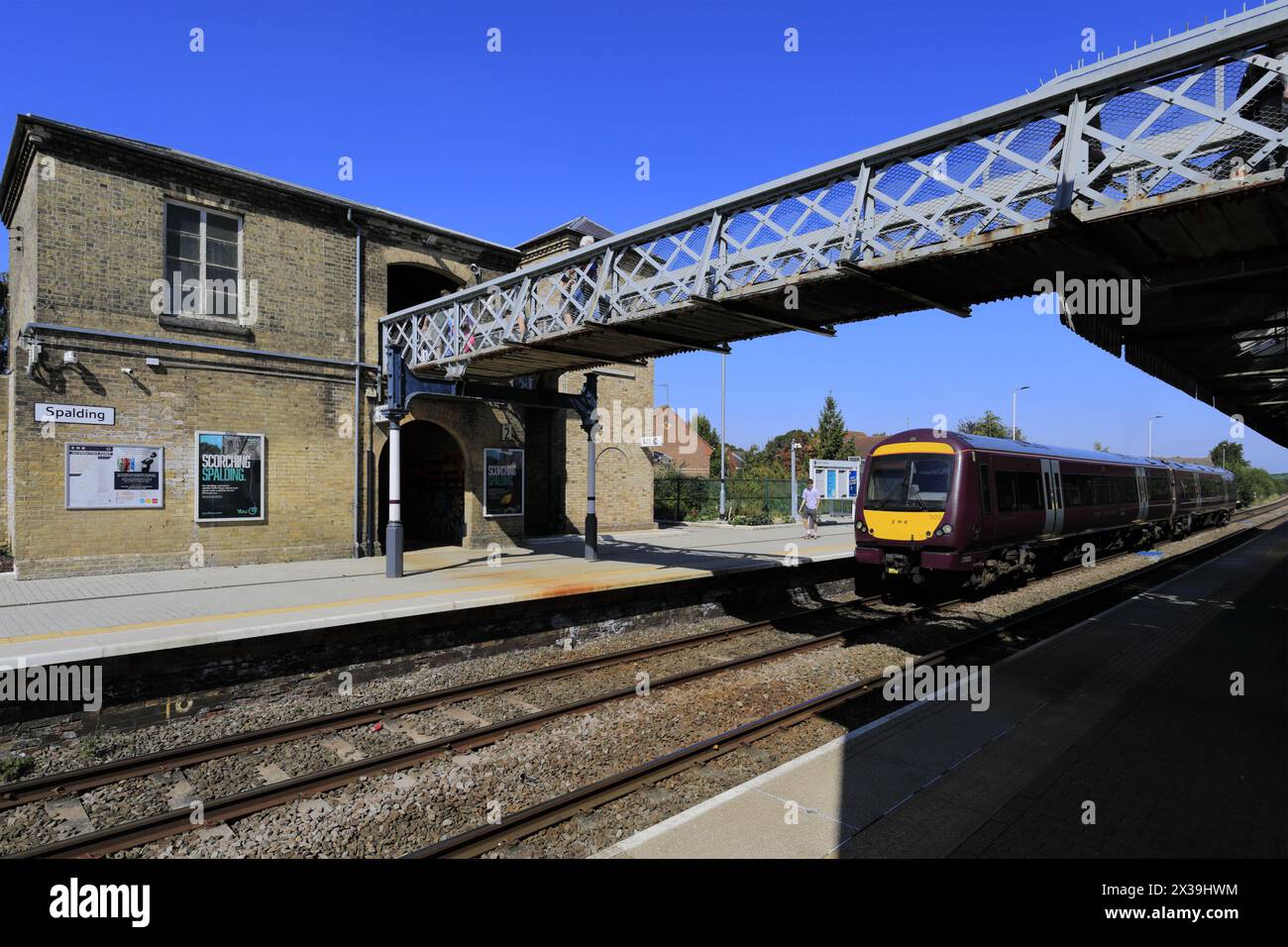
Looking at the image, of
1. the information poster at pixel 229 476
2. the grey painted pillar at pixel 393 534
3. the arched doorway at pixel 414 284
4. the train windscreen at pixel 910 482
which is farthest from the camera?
the arched doorway at pixel 414 284

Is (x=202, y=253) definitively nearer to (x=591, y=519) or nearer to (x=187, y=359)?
(x=187, y=359)

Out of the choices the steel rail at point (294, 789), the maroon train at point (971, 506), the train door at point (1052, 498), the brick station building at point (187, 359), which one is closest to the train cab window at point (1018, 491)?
the maroon train at point (971, 506)

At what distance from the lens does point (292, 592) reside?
10.4 metres

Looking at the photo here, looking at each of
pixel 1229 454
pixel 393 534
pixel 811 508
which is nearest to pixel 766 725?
pixel 393 534

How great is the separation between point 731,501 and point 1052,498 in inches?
604

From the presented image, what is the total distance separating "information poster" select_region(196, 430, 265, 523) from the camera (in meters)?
13.0

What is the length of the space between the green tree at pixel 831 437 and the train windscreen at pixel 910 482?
39.6 metres

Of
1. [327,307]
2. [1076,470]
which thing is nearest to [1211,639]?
[1076,470]

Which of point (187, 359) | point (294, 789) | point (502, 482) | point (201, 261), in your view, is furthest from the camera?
point (502, 482)

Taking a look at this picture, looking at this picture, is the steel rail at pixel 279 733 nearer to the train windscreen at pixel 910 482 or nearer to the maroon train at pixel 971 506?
the maroon train at pixel 971 506

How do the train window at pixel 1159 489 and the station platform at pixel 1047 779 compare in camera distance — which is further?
the train window at pixel 1159 489

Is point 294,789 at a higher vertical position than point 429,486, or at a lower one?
lower

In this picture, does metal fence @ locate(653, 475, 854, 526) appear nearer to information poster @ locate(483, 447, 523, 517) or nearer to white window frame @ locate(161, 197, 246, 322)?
information poster @ locate(483, 447, 523, 517)

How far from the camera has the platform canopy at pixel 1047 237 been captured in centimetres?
494
